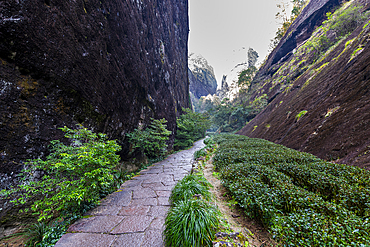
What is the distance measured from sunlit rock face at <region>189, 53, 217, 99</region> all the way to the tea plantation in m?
61.0

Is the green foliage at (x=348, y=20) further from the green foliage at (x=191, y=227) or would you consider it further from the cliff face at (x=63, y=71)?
the green foliage at (x=191, y=227)

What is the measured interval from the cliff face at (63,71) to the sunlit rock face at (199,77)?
2289 inches

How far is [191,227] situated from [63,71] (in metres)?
3.94

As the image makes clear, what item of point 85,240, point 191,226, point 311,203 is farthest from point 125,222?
point 311,203

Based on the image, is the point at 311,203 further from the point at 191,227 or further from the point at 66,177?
the point at 66,177

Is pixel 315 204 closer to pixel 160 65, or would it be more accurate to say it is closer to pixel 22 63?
pixel 22 63

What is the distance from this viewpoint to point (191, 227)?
1.77 meters

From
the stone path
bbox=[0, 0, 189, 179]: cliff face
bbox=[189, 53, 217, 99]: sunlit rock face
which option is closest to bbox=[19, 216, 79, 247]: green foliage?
the stone path

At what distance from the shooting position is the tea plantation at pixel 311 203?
1.44m

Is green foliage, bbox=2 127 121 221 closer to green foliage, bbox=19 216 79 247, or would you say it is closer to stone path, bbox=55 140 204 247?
green foliage, bbox=19 216 79 247

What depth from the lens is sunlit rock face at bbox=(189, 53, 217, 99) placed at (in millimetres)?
63719

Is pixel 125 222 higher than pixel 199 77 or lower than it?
lower

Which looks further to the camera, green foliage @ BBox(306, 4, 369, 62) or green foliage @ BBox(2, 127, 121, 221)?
green foliage @ BBox(306, 4, 369, 62)

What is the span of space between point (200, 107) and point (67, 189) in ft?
181
